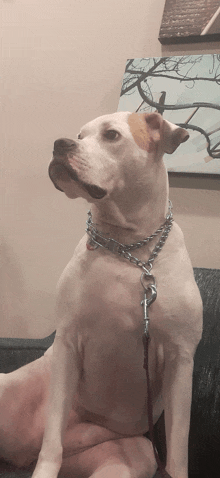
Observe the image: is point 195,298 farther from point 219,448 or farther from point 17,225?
point 17,225

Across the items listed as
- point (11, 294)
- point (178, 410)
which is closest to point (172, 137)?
point (178, 410)

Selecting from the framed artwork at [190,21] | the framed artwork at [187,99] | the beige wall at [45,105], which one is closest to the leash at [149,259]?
the framed artwork at [187,99]

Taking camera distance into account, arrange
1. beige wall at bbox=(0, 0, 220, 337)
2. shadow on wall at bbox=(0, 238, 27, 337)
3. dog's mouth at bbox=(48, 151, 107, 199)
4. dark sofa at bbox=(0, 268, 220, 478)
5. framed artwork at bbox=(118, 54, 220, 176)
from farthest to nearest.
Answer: shadow on wall at bbox=(0, 238, 27, 337) < beige wall at bbox=(0, 0, 220, 337) < framed artwork at bbox=(118, 54, 220, 176) < dark sofa at bbox=(0, 268, 220, 478) < dog's mouth at bbox=(48, 151, 107, 199)

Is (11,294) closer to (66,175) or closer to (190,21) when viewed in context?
(66,175)

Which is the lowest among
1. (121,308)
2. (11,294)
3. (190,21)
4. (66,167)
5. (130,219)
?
(11,294)

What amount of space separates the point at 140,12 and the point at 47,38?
1.42 ft

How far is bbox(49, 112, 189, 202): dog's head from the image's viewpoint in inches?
28.4

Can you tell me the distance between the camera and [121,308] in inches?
29.9

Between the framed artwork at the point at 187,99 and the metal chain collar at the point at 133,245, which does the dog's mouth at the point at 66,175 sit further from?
the framed artwork at the point at 187,99

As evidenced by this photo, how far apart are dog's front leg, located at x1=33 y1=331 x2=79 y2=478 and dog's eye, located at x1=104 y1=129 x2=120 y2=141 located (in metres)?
0.40

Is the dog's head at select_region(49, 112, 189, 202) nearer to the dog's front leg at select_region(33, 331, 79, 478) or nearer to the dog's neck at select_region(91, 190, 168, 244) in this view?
the dog's neck at select_region(91, 190, 168, 244)

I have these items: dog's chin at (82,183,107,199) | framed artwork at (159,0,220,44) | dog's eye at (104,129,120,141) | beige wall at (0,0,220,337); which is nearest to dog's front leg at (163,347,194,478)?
dog's chin at (82,183,107,199)

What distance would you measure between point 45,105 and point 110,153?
1.10 meters

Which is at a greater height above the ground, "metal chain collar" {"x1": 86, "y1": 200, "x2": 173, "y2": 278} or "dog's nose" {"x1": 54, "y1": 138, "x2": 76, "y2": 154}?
"dog's nose" {"x1": 54, "y1": 138, "x2": 76, "y2": 154}
